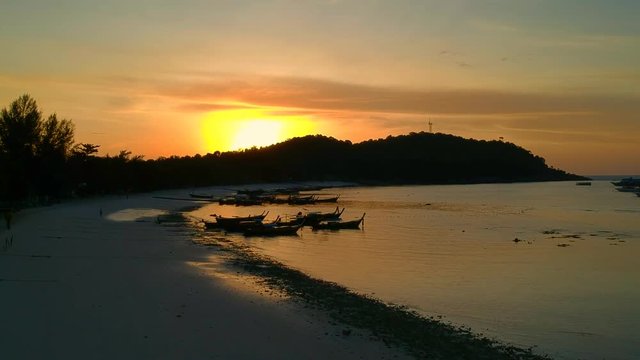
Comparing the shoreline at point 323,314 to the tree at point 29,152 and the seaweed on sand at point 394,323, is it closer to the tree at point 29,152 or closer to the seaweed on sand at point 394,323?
the seaweed on sand at point 394,323

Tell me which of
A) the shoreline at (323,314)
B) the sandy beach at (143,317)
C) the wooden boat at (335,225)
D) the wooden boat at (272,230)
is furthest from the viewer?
the wooden boat at (335,225)

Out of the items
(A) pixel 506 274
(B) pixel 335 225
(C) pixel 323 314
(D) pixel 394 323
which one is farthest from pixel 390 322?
(B) pixel 335 225

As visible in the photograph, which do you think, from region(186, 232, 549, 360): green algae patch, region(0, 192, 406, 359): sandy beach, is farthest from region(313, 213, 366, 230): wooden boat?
region(0, 192, 406, 359): sandy beach

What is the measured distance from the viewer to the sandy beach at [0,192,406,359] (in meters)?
9.45

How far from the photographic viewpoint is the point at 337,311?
45.7 feet

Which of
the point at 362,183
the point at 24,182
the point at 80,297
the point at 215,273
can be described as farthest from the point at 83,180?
the point at 362,183

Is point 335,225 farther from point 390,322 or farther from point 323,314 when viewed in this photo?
point 390,322

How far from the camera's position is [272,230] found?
36.0 metres

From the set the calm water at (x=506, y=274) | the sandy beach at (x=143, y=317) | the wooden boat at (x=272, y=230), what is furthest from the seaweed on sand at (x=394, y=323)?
the wooden boat at (x=272, y=230)

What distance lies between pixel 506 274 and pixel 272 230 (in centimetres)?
1725

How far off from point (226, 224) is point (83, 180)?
148 ft

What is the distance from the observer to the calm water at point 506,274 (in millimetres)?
14203

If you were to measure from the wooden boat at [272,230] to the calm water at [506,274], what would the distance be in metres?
0.81

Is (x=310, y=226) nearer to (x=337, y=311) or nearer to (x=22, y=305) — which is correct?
(x=337, y=311)
